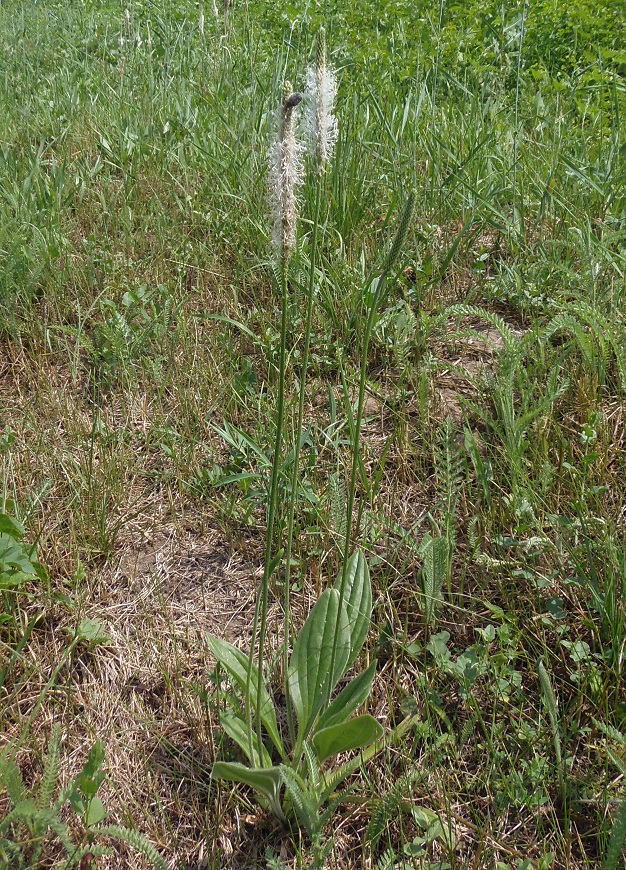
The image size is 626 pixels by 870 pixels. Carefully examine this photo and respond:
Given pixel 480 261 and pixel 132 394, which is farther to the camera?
pixel 480 261

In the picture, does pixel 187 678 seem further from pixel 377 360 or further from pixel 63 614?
pixel 377 360

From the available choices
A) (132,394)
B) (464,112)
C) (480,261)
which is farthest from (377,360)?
(464,112)

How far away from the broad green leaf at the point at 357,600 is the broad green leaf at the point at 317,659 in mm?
16

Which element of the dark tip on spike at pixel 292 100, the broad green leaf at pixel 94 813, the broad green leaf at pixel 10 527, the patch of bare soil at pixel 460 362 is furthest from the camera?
the patch of bare soil at pixel 460 362

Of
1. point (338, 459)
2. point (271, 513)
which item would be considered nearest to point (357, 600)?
point (271, 513)

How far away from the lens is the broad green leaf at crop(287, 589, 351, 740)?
164 centimetres

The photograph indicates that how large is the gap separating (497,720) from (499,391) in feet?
2.94

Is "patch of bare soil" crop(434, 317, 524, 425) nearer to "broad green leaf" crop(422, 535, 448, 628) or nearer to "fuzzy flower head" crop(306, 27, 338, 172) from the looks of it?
"broad green leaf" crop(422, 535, 448, 628)

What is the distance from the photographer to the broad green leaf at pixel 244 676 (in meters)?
1.59

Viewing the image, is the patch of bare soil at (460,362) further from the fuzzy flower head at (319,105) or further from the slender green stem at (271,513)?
the fuzzy flower head at (319,105)

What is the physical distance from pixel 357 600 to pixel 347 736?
33cm

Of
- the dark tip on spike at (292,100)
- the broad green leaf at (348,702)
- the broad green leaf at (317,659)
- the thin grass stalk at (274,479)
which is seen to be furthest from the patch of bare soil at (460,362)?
the dark tip on spike at (292,100)

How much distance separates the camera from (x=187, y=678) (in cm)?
185

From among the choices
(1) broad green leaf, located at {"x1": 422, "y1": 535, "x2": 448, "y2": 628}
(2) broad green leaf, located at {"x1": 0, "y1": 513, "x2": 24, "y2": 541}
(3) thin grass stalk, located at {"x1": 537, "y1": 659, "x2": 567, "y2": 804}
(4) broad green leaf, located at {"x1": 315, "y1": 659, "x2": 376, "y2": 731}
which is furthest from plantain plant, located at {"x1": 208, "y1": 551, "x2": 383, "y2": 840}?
(2) broad green leaf, located at {"x1": 0, "y1": 513, "x2": 24, "y2": 541}
